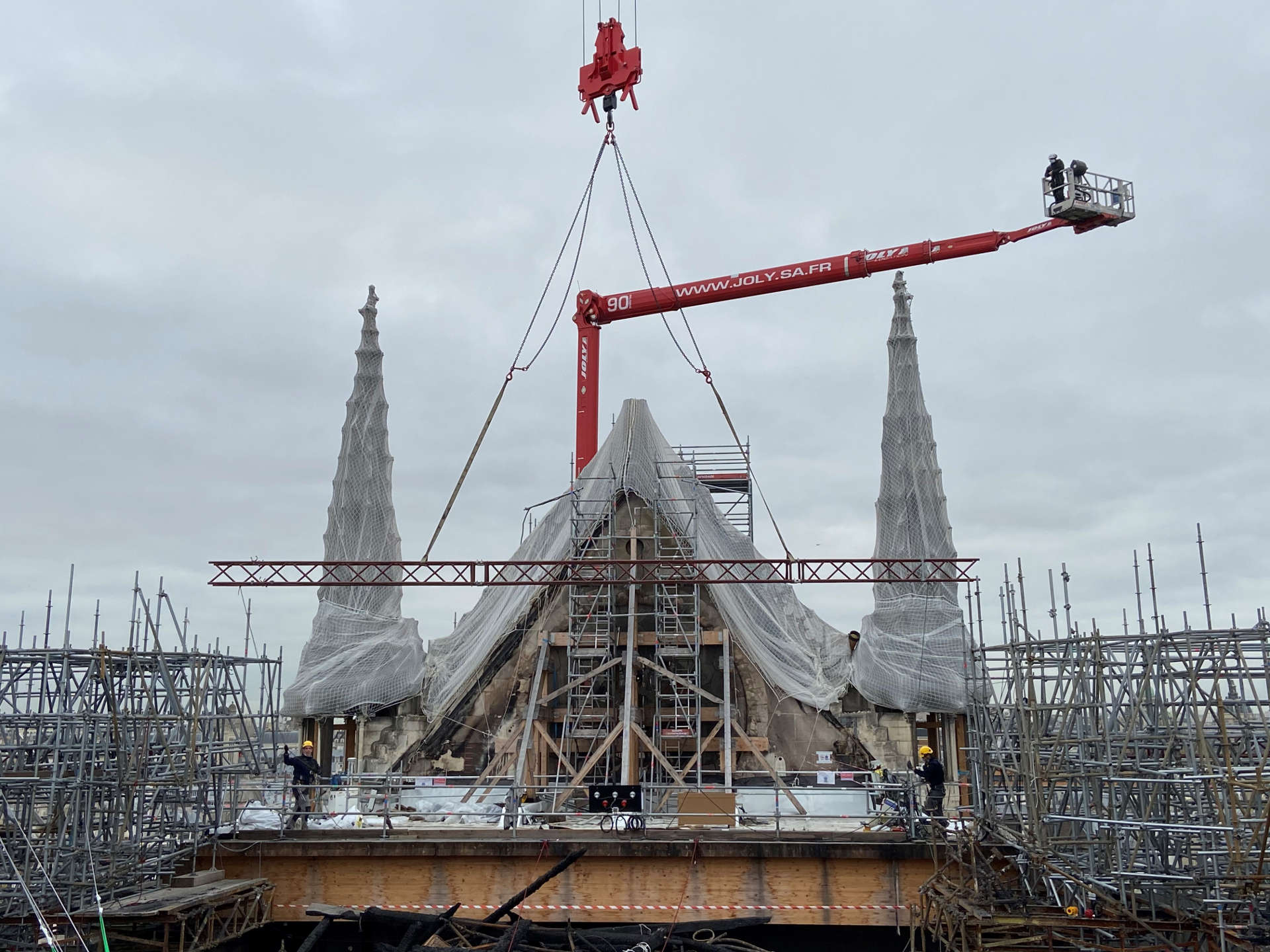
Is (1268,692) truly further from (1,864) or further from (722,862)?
(1,864)

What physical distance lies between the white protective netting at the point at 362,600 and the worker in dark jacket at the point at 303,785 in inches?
123

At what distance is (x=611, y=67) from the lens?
87.6 feet

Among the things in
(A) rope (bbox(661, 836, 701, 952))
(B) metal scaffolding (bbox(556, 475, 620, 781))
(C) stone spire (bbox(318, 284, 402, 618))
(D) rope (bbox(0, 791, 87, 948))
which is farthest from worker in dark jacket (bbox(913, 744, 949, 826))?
(C) stone spire (bbox(318, 284, 402, 618))

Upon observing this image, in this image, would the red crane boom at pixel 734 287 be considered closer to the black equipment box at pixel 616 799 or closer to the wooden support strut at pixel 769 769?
the wooden support strut at pixel 769 769

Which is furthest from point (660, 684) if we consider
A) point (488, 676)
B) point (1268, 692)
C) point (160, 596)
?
point (1268, 692)

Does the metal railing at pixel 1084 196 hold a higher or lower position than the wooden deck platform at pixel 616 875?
higher

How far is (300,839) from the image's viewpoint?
18.9 m

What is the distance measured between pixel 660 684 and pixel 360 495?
9522 mm

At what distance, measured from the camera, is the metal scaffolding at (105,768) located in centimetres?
1558

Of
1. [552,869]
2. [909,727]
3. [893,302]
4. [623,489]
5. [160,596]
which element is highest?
[893,302]

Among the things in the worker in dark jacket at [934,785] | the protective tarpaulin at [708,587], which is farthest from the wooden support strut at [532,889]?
the protective tarpaulin at [708,587]

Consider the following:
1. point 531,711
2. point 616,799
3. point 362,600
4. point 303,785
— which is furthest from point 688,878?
point 362,600

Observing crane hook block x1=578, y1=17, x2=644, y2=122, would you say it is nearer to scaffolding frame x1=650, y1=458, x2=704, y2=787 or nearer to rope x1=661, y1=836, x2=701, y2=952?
scaffolding frame x1=650, y1=458, x2=704, y2=787

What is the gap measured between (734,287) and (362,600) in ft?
40.3
